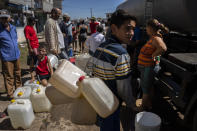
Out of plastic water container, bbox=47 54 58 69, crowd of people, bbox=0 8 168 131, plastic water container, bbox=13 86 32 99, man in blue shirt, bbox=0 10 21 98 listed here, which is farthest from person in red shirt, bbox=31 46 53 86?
plastic water container, bbox=47 54 58 69

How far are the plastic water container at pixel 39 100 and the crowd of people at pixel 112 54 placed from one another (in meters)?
0.37

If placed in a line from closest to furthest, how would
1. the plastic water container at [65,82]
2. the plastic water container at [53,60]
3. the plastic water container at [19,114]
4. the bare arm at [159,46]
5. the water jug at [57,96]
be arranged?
the plastic water container at [65,82] < the water jug at [57,96] < the bare arm at [159,46] < the plastic water container at [19,114] < the plastic water container at [53,60]

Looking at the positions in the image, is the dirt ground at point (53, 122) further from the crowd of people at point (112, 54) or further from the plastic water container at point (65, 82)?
the plastic water container at point (65, 82)

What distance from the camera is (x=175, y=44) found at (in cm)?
370

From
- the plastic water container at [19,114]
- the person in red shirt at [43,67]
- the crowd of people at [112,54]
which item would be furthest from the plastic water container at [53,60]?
the plastic water container at [19,114]

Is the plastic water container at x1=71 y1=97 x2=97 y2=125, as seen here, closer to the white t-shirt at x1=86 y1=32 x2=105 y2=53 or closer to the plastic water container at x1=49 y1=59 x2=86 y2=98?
the plastic water container at x1=49 y1=59 x2=86 y2=98

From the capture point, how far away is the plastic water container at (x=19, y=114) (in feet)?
9.14

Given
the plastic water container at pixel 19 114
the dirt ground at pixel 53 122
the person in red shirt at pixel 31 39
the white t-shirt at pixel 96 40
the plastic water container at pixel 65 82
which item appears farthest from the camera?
the person in red shirt at pixel 31 39

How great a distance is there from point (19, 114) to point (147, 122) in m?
2.13

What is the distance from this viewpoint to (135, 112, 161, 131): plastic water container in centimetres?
207

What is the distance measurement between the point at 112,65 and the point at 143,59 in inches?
66.3

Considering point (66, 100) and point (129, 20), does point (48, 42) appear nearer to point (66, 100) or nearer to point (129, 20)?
point (66, 100)

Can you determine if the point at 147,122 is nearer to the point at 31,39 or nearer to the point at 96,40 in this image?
the point at 96,40

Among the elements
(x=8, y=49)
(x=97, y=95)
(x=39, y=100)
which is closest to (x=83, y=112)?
(x=97, y=95)
